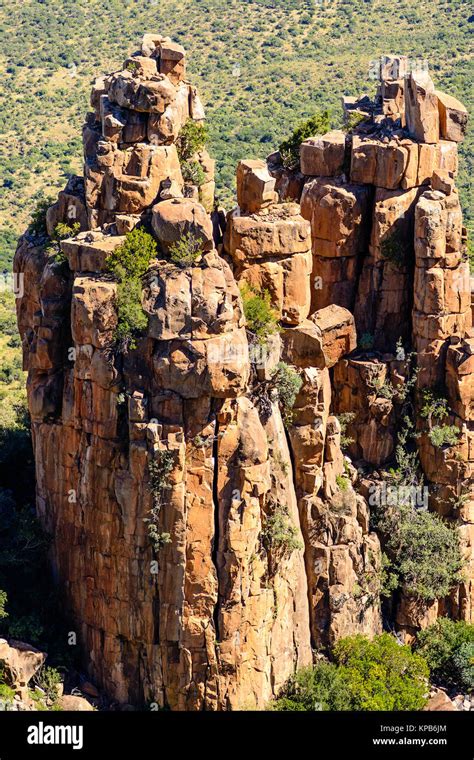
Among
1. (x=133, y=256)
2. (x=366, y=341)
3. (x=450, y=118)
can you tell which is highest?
(x=450, y=118)

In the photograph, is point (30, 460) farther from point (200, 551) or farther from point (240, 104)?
point (240, 104)

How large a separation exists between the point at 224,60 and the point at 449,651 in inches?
2566

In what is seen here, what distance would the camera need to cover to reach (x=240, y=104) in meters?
98.8

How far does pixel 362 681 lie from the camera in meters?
48.3

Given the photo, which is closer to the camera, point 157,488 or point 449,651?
point 157,488

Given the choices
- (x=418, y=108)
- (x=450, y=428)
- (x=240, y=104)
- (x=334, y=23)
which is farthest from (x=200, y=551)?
(x=334, y=23)

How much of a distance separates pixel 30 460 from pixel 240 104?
50875 millimetres

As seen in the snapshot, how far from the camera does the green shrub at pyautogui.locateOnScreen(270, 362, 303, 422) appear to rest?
151ft

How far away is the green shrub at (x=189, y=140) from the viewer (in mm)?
48219

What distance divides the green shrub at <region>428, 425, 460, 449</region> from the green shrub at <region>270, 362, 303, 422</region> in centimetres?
784

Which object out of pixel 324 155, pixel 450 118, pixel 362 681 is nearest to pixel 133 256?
pixel 324 155

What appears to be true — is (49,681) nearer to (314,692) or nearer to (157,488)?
(157,488)

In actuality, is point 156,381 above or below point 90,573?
above

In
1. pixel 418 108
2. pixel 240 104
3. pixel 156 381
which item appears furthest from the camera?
pixel 240 104
